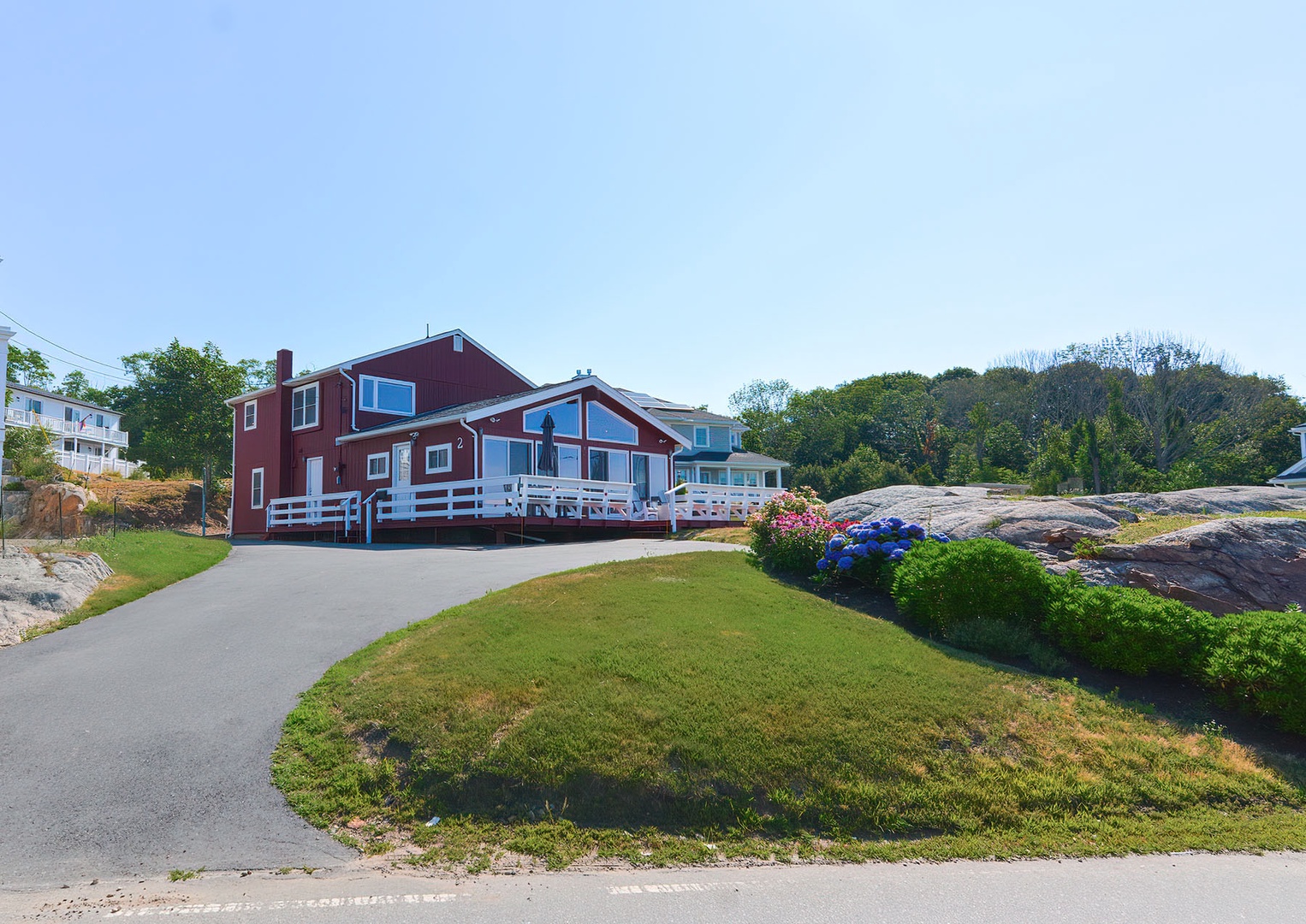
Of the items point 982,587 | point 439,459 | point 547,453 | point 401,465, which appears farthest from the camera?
point 401,465

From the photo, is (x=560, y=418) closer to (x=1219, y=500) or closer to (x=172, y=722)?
(x=1219, y=500)

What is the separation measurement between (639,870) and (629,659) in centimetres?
270

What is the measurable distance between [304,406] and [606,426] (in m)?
11.7

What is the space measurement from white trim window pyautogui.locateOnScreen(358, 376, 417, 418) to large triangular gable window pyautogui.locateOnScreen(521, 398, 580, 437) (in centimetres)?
553

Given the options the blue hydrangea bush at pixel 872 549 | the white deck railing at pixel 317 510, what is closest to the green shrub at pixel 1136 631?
the blue hydrangea bush at pixel 872 549

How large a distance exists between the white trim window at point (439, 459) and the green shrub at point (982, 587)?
738 inches

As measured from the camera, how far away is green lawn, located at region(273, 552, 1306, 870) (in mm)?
5707

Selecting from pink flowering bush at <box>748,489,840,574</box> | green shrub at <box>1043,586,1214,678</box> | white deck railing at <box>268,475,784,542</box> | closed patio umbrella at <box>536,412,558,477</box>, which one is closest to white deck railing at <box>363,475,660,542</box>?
white deck railing at <box>268,475,784,542</box>

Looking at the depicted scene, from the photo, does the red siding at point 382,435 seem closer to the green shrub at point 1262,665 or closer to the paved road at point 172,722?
the paved road at point 172,722

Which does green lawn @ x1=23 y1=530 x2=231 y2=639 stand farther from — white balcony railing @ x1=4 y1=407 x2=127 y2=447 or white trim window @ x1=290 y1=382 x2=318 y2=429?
white balcony railing @ x1=4 y1=407 x2=127 y2=447

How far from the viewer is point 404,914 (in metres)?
4.53

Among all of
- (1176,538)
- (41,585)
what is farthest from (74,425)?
(1176,538)

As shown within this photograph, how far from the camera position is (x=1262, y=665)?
7543mm

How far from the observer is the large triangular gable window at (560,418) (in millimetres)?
27000
